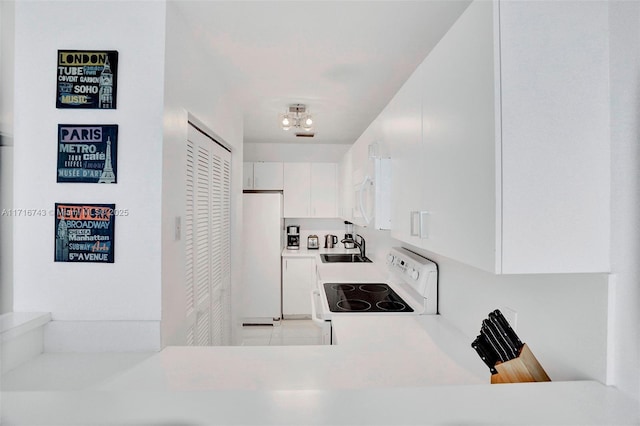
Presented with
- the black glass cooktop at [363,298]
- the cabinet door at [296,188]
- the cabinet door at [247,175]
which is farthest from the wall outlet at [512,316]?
the cabinet door at [247,175]

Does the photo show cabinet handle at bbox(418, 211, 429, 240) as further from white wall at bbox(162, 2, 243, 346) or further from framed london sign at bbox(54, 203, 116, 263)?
framed london sign at bbox(54, 203, 116, 263)

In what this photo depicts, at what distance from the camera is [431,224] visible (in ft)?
4.00

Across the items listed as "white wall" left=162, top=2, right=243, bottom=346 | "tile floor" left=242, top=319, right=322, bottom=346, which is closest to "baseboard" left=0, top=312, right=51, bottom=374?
"white wall" left=162, top=2, right=243, bottom=346

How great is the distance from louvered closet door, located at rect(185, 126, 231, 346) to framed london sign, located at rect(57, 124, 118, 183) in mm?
531

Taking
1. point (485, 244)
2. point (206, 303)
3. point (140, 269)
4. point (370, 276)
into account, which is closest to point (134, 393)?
point (140, 269)

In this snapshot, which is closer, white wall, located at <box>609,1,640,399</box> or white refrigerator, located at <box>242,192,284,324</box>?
white wall, located at <box>609,1,640,399</box>

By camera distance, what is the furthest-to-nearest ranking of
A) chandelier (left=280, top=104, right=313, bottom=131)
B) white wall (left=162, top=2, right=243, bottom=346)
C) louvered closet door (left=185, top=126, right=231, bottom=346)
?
chandelier (left=280, top=104, right=313, bottom=131)
louvered closet door (left=185, top=126, right=231, bottom=346)
white wall (left=162, top=2, right=243, bottom=346)

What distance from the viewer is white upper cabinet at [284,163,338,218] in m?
4.72

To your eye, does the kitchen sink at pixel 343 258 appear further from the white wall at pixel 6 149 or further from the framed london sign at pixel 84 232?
the white wall at pixel 6 149

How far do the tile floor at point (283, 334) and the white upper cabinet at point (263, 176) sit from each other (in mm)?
1818

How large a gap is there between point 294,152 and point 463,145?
4.02m

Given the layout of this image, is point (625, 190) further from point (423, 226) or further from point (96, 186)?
point (96, 186)

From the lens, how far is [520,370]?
97 centimetres

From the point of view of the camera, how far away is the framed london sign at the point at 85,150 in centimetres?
144
